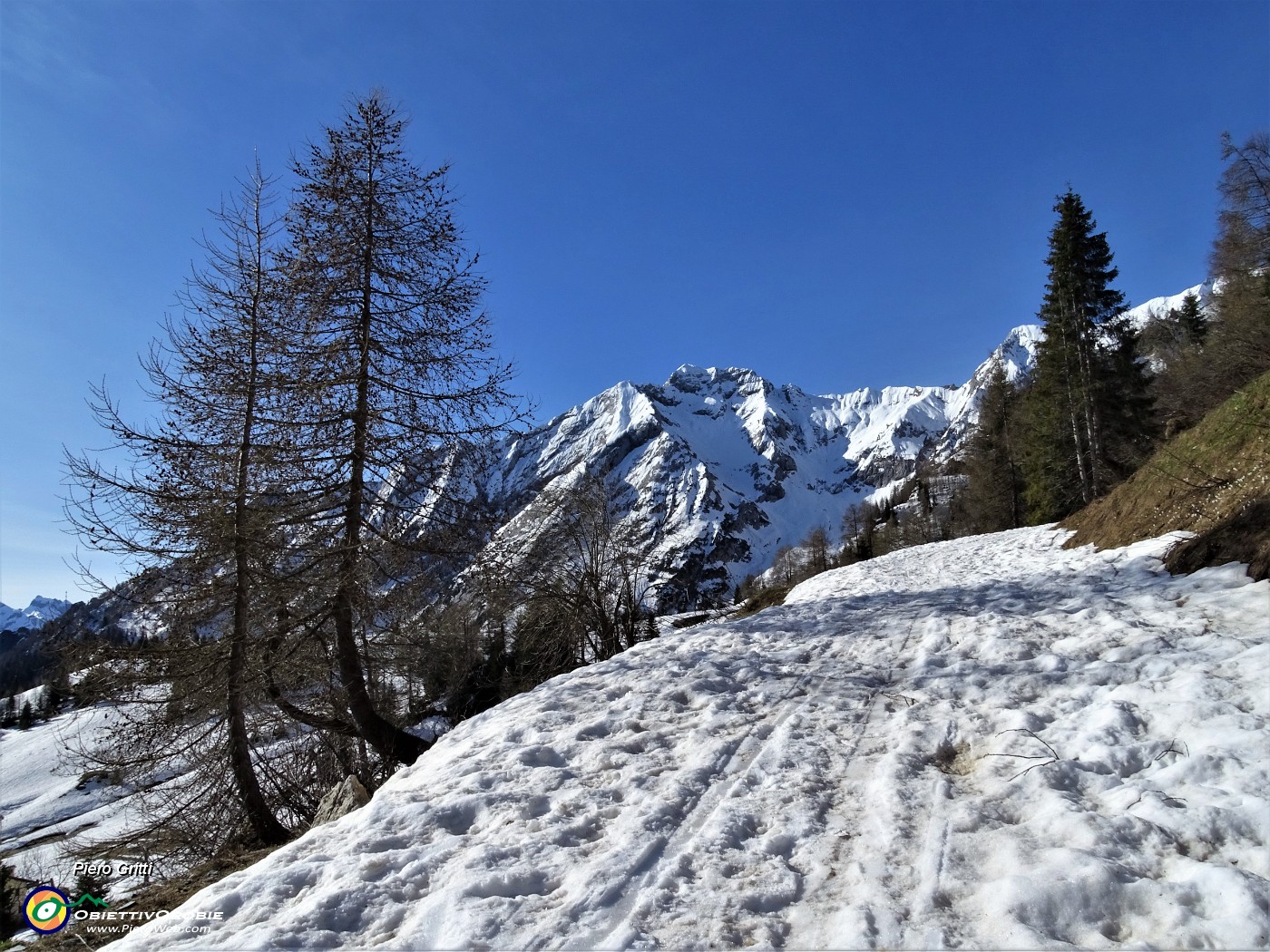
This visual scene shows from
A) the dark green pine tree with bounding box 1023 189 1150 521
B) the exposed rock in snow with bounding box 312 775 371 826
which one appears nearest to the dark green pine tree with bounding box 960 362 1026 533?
the dark green pine tree with bounding box 1023 189 1150 521

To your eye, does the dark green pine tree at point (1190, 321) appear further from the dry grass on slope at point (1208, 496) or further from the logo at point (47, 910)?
the logo at point (47, 910)

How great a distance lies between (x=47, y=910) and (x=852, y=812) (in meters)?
6.83

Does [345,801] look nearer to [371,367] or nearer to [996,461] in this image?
[371,367]

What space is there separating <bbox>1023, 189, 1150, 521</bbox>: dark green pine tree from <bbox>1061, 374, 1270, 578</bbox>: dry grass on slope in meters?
12.3

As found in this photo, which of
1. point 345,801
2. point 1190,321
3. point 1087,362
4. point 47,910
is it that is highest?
point 1190,321

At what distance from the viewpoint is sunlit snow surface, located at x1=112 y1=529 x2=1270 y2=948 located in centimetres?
263

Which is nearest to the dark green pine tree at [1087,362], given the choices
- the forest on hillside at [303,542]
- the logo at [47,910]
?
the forest on hillside at [303,542]

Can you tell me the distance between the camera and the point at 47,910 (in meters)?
5.30

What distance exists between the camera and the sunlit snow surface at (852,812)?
2631mm

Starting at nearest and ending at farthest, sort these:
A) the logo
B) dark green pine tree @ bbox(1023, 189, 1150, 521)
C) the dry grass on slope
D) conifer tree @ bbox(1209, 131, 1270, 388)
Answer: the logo < the dry grass on slope < conifer tree @ bbox(1209, 131, 1270, 388) < dark green pine tree @ bbox(1023, 189, 1150, 521)

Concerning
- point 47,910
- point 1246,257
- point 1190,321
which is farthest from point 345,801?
point 1190,321

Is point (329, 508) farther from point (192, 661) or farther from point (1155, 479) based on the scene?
point (1155, 479)

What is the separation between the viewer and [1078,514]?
44.5ft

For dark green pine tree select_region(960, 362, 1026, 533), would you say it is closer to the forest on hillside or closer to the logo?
the forest on hillside
